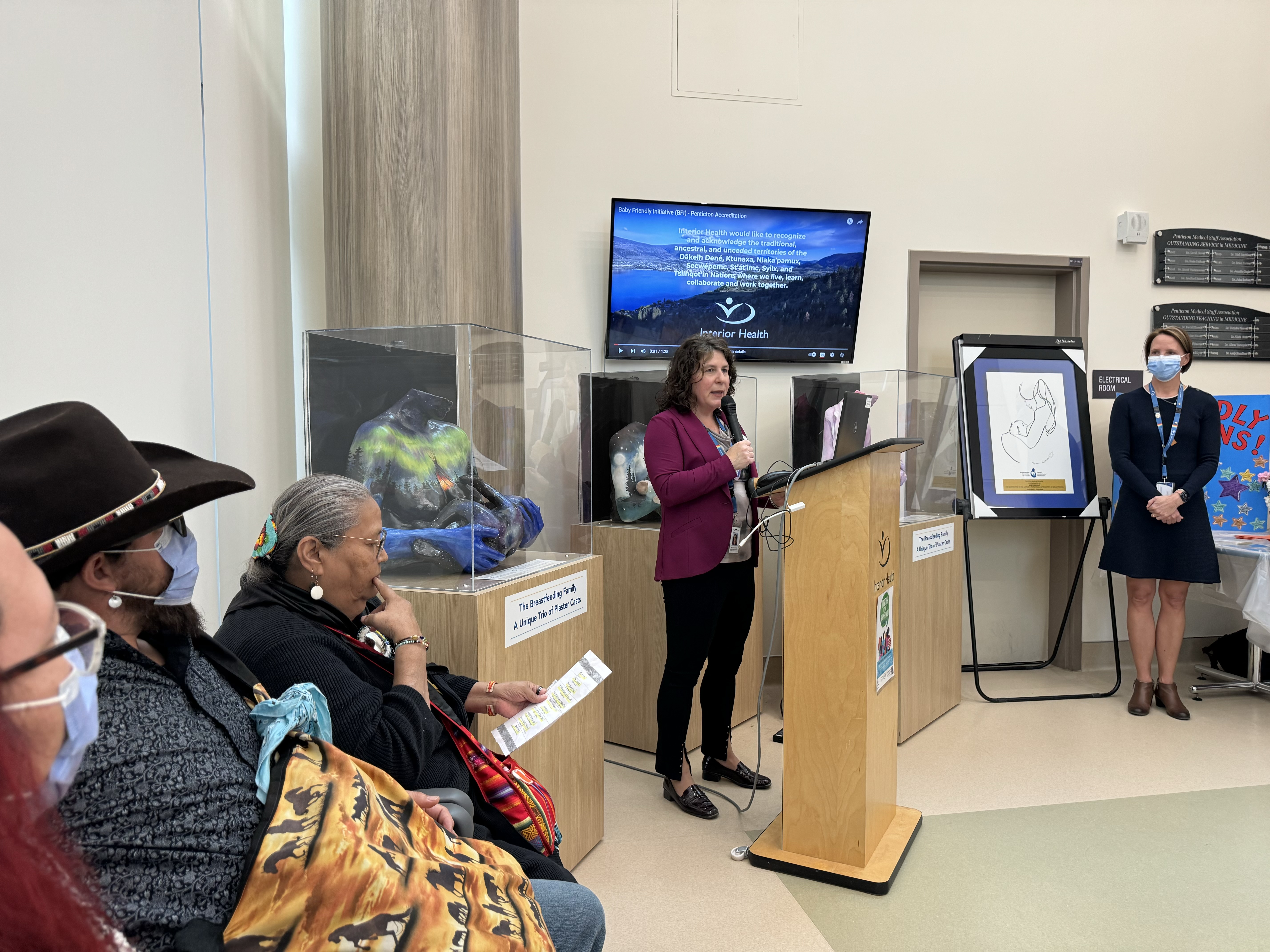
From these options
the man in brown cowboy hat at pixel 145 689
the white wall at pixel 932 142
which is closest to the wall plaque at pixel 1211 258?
the white wall at pixel 932 142

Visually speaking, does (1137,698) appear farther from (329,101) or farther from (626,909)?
(329,101)

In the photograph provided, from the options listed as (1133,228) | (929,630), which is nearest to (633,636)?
(929,630)

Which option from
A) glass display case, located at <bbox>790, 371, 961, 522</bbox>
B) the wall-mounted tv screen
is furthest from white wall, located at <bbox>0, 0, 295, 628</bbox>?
glass display case, located at <bbox>790, 371, 961, 522</bbox>

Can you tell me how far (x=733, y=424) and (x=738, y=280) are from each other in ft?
4.92

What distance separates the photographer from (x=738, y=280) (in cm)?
404

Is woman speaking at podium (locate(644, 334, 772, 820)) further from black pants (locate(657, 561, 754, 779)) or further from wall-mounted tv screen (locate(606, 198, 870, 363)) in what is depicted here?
wall-mounted tv screen (locate(606, 198, 870, 363))

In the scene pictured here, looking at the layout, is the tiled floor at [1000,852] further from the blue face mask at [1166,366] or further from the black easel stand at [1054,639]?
the blue face mask at [1166,366]

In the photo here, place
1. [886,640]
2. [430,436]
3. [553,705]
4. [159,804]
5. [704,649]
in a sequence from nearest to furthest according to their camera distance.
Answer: [159,804], [553,705], [430,436], [886,640], [704,649]

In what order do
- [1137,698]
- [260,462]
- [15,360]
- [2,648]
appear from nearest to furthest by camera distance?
[2,648] < [15,360] < [260,462] < [1137,698]

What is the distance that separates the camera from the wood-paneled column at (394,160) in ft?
8.44

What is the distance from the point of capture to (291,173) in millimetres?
2715

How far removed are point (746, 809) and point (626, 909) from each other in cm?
66

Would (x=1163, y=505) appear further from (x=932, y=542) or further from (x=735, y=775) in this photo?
(x=735, y=775)

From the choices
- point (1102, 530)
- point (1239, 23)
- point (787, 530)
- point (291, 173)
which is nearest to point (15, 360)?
point (291, 173)
